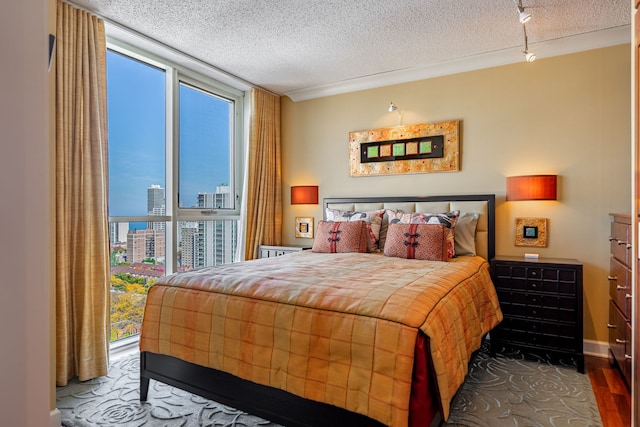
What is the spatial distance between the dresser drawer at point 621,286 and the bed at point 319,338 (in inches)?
32.9

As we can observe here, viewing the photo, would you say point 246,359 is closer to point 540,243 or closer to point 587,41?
point 540,243

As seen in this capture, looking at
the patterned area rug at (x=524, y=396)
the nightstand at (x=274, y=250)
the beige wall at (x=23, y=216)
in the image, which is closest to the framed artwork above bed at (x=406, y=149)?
the nightstand at (x=274, y=250)

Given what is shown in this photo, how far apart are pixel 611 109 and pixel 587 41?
61 centimetres

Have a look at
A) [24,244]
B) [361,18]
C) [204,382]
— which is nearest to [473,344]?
[204,382]

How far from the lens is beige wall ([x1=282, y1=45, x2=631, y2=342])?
3080 mm

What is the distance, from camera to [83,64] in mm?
2699

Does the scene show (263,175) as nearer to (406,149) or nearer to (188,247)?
(188,247)

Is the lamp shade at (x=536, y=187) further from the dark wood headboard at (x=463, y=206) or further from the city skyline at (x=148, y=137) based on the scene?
the city skyline at (x=148, y=137)

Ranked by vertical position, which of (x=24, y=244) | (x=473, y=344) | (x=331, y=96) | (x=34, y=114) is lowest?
(x=473, y=344)

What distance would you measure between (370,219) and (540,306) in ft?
5.27

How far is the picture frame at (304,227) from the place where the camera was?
4.55 meters

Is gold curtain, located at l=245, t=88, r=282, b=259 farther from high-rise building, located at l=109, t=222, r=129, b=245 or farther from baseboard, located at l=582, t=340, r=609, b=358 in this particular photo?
baseboard, located at l=582, t=340, r=609, b=358

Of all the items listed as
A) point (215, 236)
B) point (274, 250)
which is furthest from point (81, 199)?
point (274, 250)

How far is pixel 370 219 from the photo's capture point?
3.70 m
